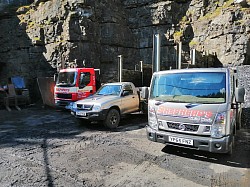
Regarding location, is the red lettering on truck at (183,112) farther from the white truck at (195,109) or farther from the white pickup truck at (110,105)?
the white pickup truck at (110,105)

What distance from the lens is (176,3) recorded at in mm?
20844

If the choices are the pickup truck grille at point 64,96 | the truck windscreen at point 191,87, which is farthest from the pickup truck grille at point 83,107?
the pickup truck grille at point 64,96

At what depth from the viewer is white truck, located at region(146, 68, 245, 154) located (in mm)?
3805

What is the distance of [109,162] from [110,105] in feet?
9.19

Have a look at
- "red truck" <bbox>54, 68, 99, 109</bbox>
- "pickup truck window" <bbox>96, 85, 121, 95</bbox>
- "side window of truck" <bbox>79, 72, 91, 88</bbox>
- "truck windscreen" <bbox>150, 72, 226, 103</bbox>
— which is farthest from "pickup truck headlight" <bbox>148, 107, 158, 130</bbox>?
"side window of truck" <bbox>79, 72, 91, 88</bbox>

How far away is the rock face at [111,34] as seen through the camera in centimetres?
1620

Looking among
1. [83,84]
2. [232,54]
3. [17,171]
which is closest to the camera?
[17,171]

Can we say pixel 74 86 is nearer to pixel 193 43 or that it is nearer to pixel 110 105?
pixel 110 105

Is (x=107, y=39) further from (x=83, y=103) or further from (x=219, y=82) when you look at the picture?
(x=219, y=82)

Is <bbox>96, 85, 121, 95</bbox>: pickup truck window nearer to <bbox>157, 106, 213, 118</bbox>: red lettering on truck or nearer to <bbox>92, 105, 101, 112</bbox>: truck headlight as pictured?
<bbox>92, 105, 101, 112</bbox>: truck headlight

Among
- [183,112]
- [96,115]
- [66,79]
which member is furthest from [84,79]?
[183,112]

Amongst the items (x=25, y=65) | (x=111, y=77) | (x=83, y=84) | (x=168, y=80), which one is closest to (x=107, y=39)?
(x=111, y=77)

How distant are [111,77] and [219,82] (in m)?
15.3

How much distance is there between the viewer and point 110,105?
6805mm
